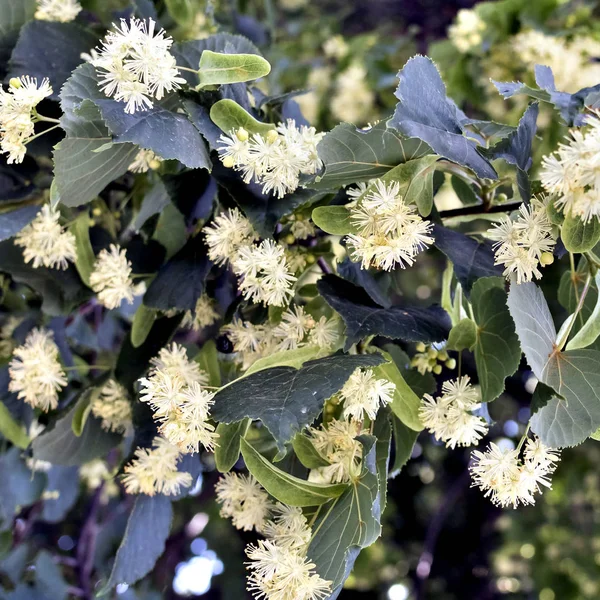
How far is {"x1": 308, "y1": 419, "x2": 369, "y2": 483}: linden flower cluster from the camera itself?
0.43 metres

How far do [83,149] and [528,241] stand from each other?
1.04ft

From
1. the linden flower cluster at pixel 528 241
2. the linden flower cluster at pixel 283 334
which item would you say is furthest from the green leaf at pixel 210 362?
the linden flower cluster at pixel 528 241

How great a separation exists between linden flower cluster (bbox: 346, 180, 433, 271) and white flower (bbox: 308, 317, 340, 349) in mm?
64

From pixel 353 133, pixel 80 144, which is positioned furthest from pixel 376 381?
pixel 80 144

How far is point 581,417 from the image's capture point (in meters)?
0.41

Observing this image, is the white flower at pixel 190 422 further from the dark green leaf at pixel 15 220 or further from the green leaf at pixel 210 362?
the dark green leaf at pixel 15 220

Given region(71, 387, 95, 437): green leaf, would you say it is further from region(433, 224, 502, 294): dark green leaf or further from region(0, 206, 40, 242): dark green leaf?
region(433, 224, 502, 294): dark green leaf

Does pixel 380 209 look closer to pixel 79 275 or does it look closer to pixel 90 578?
pixel 79 275

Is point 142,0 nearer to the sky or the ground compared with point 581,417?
nearer to the sky

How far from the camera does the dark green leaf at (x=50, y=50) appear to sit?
0.56 meters

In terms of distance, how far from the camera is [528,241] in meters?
0.41

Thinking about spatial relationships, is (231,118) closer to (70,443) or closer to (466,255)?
(466,255)

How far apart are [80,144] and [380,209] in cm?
22

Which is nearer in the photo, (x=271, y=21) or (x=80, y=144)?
(x=80, y=144)
